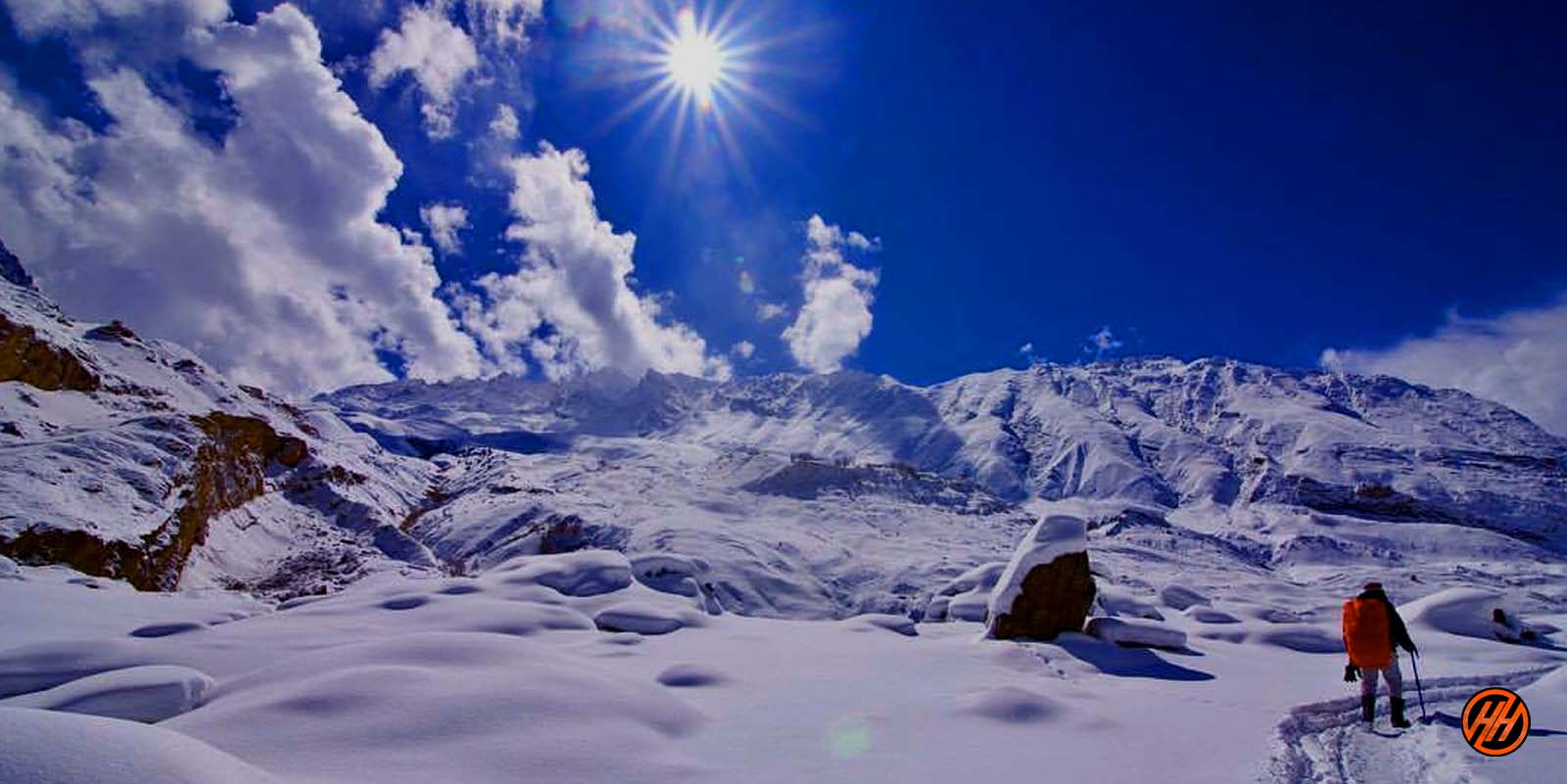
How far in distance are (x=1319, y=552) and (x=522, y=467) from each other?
146 meters

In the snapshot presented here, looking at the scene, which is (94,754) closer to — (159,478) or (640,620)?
(640,620)

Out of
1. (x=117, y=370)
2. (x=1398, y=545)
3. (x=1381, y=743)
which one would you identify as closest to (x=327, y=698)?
(x=1381, y=743)

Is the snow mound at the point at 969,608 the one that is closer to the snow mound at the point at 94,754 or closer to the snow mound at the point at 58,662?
the snow mound at the point at 58,662

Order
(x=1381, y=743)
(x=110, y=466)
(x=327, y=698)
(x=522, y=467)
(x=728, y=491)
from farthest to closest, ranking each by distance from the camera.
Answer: (x=522, y=467)
(x=728, y=491)
(x=110, y=466)
(x=1381, y=743)
(x=327, y=698)

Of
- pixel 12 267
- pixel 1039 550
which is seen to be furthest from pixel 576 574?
pixel 12 267

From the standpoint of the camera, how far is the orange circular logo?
816 centimetres

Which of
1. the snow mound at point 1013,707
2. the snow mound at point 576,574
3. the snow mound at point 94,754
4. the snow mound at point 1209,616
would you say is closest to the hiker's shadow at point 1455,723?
the snow mound at point 1013,707

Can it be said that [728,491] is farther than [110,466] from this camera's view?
Yes

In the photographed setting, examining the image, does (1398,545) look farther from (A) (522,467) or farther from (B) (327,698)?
(B) (327,698)

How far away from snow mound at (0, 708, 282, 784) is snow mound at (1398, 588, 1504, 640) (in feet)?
96.2

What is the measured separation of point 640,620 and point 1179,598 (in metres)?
32.8

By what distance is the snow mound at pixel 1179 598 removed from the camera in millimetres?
39428

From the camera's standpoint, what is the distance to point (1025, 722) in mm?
9602

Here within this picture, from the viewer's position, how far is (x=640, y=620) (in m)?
19.3
